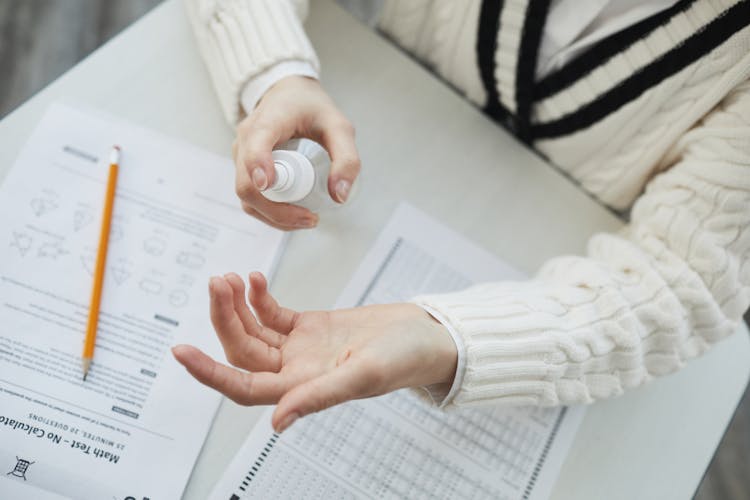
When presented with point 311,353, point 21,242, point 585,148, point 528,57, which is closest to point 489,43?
point 528,57

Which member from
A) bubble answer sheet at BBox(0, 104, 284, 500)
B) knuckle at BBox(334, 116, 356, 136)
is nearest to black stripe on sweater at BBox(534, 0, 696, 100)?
knuckle at BBox(334, 116, 356, 136)

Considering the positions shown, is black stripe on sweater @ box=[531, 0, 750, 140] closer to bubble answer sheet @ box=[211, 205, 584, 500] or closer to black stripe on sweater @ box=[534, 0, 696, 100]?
black stripe on sweater @ box=[534, 0, 696, 100]

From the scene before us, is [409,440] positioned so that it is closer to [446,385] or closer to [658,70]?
[446,385]

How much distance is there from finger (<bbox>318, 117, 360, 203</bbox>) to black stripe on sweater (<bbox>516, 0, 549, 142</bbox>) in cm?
21

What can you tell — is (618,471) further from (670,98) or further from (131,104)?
(131,104)

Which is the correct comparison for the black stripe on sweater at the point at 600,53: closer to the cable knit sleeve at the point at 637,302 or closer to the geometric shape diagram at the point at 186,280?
the cable knit sleeve at the point at 637,302

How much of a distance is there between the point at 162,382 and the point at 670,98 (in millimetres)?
577

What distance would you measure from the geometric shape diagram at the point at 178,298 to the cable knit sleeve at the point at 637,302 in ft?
0.74

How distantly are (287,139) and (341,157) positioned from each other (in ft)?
0.19

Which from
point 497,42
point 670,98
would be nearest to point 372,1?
point 497,42

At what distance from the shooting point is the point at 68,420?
50 centimetres

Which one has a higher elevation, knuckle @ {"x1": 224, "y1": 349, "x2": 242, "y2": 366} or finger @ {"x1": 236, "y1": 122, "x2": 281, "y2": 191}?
finger @ {"x1": 236, "y1": 122, "x2": 281, "y2": 191}

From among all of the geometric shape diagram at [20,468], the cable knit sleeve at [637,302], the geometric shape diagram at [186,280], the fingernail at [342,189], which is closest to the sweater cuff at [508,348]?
the cable knit sleeve at [637,302]

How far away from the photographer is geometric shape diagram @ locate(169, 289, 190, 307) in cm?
55
